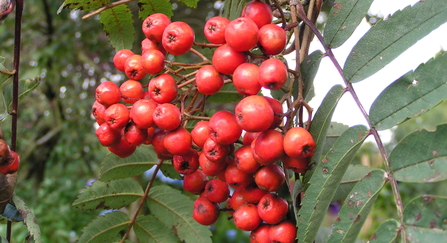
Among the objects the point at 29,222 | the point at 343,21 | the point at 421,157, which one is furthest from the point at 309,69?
the point at 29,222

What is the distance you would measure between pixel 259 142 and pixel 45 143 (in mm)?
4690

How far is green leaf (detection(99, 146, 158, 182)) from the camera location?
153 cm

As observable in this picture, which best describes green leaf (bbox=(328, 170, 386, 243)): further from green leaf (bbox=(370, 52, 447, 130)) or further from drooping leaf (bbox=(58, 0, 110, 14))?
drooping leaf (bbox=(58, 0, 110, 14))

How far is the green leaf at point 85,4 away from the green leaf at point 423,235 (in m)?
1.11

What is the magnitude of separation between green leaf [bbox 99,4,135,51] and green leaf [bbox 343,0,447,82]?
2.58ft

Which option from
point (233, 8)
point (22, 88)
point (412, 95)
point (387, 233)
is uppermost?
point (22, 88)

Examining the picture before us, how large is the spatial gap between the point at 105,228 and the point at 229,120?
2.48 feet

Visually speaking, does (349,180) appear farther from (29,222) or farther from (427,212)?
(29,222)

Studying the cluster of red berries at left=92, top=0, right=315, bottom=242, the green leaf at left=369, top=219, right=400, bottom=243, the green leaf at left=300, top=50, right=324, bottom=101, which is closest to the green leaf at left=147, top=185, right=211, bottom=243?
the cluster of red berries at left=92, top=0, right=315, bottom=242

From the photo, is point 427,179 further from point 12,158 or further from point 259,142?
point 12,158

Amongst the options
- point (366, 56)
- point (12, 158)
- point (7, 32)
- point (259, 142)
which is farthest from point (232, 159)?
point (7, 32)

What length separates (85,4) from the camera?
1334 mm

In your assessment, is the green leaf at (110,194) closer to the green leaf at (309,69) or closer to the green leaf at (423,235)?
the green leaf at (309,69)

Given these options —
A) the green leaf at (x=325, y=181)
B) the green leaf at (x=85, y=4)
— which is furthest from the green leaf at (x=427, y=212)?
the green leaf at (x=85, y=4)
